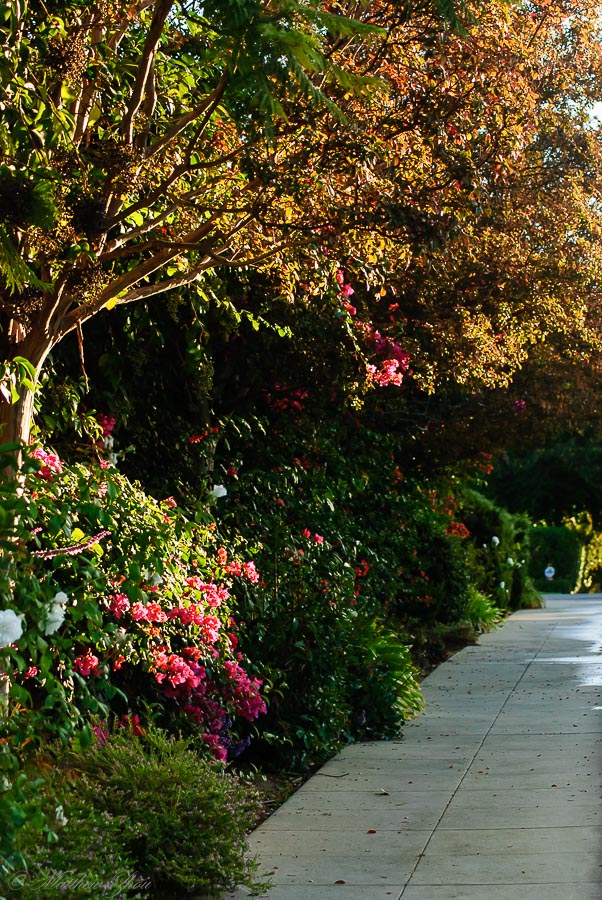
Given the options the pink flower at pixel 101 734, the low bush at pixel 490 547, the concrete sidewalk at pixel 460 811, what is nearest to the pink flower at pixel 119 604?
the pink flower at pixel 101 734

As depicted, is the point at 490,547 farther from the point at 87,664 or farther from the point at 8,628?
the point at 8,628

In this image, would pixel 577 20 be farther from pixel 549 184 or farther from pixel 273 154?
pixel 273 154

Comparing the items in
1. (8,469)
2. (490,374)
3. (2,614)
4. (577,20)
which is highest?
(577,20)

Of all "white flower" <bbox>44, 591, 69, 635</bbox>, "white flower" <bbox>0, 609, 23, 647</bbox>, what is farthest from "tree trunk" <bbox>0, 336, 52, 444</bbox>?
"white flower" <bbox>0, 609, 23, 647</bbox>

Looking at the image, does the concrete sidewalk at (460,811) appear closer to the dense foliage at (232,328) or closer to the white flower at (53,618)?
the dense foliage at (232,328)

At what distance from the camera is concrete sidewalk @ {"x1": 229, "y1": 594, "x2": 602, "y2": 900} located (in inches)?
203

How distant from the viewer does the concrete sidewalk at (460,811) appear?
16.9 feet

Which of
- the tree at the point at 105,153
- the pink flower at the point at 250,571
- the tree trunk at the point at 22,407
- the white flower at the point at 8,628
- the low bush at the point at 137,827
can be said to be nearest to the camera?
the white flower at the point at 8,628

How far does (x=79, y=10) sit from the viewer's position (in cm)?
630

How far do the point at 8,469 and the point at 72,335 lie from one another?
229 cm

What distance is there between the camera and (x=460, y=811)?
21.0ft

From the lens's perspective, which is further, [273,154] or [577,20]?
[577,20]

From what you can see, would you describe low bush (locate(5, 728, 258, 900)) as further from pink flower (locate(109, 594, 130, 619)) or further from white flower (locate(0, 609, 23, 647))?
white flower (locate(0, 609, 23, 647))

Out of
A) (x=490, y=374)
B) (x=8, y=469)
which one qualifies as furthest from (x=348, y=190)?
(x=490, y=374)
